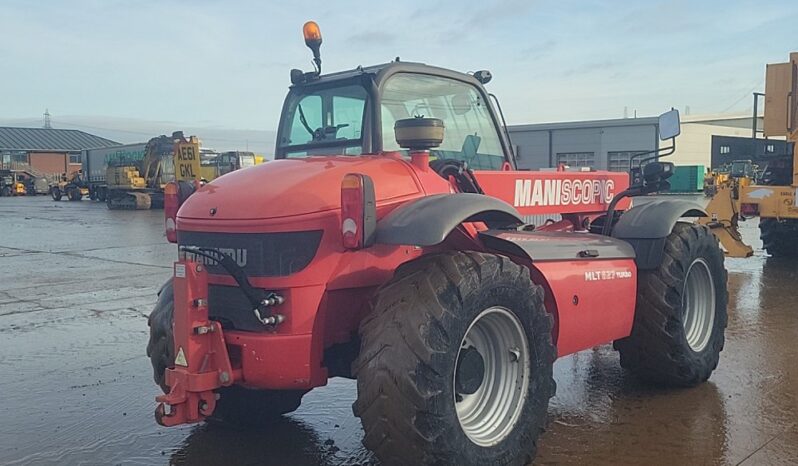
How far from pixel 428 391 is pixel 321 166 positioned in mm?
1325

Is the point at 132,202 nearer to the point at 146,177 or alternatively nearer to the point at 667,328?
the point at 146,177

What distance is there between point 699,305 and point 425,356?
3086mm

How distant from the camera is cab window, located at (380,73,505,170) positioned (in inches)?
172

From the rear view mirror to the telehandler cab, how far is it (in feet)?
1.98

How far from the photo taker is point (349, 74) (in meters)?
4.51

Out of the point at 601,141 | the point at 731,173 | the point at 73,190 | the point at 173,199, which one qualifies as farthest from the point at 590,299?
the point at 73,190

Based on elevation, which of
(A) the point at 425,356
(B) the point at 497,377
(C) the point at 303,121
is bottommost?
(B) the point at 497,377

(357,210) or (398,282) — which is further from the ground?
(357,210)

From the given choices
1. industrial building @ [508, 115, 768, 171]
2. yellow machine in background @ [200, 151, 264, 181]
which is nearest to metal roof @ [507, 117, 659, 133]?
industrial building @ [508, 115, 768, 171]

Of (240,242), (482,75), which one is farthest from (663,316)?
(240,242)

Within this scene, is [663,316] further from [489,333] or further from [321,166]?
[321,166]

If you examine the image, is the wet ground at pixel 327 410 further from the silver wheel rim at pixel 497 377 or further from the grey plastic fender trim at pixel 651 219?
the grey plastic fender trim at pixel 651 219

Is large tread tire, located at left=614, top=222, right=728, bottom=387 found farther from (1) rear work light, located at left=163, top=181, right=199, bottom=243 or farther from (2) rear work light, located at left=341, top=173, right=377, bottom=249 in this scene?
(1) rear work light, located at left=163, top=181, right=199, bottom=243

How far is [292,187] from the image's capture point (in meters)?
3.60
